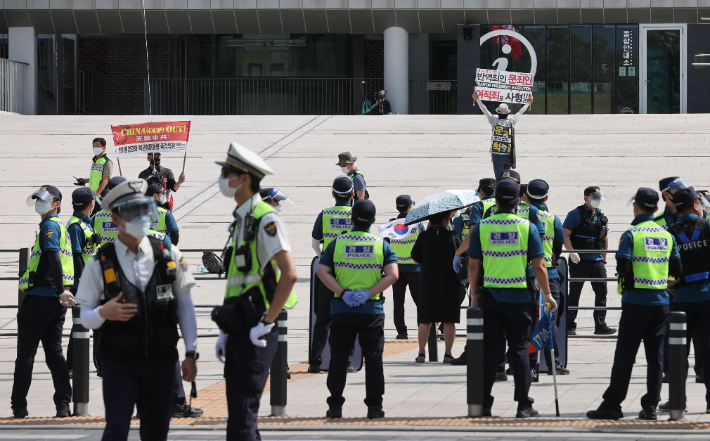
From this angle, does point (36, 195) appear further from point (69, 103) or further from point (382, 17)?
point (69, 103)

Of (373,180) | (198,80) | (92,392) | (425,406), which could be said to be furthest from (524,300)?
(198,80)

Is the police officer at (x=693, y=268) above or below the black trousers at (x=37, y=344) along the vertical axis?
above

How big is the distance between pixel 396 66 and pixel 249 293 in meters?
30.7

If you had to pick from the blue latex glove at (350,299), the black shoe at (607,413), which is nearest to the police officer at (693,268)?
the black shoe at (607,413)

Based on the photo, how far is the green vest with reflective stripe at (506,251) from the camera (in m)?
7.60

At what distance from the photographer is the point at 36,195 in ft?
26.2

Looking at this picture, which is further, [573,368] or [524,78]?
[524,78]

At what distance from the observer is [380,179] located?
20.4m

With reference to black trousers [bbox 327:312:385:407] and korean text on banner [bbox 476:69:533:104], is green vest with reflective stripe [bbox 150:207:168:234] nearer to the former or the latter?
black trousers [bbox 327:312:385:407]

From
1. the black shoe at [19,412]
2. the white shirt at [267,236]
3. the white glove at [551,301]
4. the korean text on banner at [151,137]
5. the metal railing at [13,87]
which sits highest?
the metal railing at [13,87]

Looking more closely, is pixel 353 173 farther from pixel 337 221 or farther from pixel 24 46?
pixel 24 46

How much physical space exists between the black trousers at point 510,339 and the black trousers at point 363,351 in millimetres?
808

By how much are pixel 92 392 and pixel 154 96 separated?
30.8 meters

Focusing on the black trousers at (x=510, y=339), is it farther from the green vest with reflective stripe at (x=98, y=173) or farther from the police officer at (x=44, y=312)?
the green vest with reflective stripe at (x=98, y=173)
